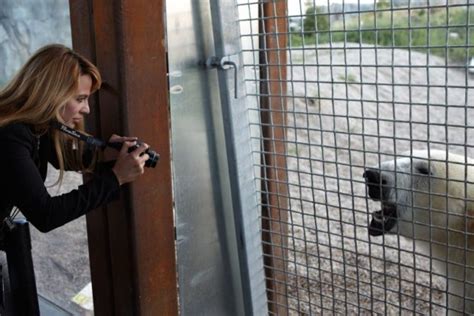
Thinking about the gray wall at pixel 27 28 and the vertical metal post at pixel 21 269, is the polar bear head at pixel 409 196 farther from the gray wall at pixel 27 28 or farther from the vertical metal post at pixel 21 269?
the gray wall at pixel 27 28

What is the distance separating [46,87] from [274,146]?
37.4 inches

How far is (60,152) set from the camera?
5.64 feet

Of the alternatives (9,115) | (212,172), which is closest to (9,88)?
(9,115)

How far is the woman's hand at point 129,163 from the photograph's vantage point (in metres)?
1.56

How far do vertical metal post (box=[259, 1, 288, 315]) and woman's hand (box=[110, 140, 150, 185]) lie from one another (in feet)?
2.04

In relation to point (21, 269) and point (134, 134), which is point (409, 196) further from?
point (21, 269)

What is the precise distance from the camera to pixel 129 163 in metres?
1.56

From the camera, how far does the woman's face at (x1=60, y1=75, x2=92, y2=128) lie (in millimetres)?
1617

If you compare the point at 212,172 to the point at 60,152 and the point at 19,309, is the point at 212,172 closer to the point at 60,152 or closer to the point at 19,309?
the point at 60,152

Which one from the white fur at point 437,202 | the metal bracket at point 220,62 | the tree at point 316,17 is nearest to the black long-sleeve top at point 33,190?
the metal bracket at point 220,62

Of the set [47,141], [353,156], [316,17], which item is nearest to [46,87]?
[47,141]

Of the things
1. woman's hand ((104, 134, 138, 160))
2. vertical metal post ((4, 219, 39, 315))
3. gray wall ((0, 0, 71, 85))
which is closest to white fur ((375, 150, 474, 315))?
woman's hand ((104, 134, 138, 160))

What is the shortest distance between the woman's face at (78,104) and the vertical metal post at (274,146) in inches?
27.2

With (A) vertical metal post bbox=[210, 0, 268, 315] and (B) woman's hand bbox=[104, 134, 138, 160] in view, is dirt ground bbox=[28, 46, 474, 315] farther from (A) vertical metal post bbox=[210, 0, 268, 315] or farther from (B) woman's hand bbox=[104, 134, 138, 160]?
(B) woman's hand bbox=[104, 134, 138, 160]
